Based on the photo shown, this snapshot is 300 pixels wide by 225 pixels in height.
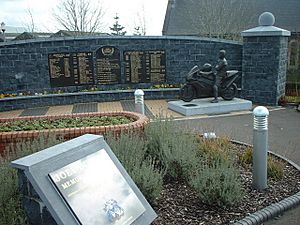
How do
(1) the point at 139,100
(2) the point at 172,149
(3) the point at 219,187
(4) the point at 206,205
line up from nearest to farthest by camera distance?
(3) the point at 219,187 → (4) the point at 206,205 → (2) the point at 172,149 → (1) the point at 139,100

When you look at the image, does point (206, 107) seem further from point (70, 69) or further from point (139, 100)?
point (70, 69)

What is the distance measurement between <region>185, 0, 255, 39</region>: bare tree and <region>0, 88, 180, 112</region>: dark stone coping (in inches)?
421

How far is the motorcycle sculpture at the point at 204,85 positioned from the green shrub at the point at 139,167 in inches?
229

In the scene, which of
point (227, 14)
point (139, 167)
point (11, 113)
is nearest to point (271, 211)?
point (139, 167)

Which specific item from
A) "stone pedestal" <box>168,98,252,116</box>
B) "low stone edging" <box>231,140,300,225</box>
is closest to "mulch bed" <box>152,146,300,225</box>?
"low stone edging" <box>231,140,300,225</box>

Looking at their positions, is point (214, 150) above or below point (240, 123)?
above

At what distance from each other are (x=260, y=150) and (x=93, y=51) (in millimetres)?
9188

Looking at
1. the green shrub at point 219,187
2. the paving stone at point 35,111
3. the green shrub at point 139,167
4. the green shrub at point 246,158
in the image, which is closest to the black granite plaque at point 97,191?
the green shrub at point 139,167

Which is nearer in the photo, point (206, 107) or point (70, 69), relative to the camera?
point (206, 107)

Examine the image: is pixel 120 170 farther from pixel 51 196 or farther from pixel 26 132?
pixel 26 132

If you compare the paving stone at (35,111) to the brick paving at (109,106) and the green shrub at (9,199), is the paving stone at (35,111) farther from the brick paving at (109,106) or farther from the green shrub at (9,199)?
the green shrub at (9,199)

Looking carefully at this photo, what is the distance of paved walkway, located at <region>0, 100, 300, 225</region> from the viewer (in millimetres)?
6531

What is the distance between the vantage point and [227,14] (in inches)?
971

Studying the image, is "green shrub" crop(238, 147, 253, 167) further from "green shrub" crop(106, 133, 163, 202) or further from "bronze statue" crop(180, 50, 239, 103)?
"bronze statue" crop(180, 50, 239, 103)
